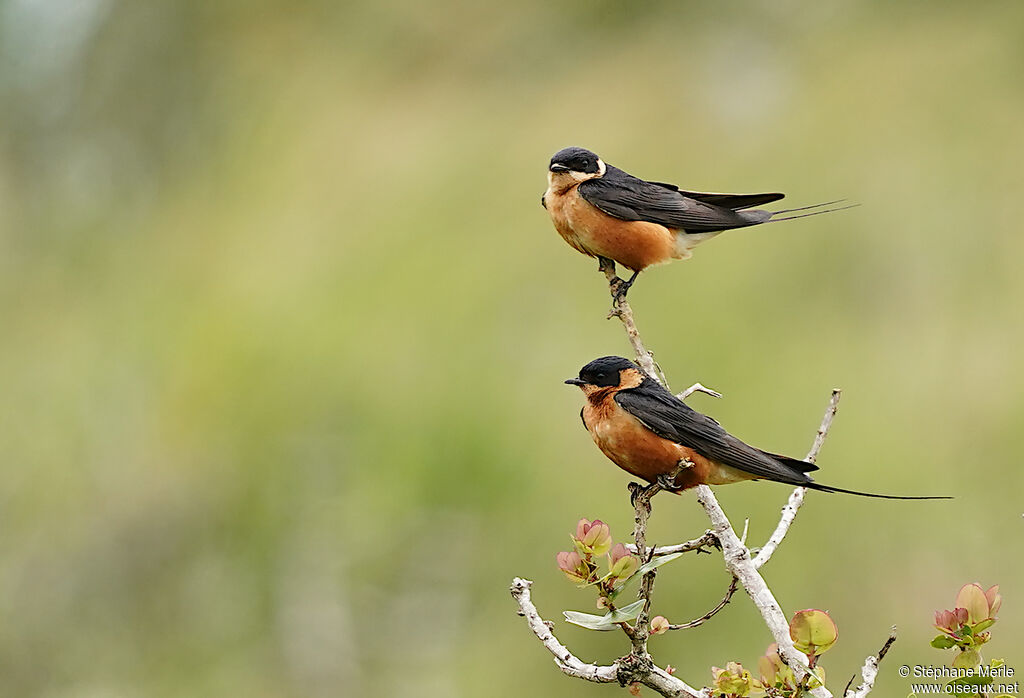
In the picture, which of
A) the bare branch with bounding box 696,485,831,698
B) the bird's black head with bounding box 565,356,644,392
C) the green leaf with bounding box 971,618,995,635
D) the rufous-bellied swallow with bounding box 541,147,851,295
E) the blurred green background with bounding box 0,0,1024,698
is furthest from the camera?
the blurred green background with bounding box 0,0,1024,698

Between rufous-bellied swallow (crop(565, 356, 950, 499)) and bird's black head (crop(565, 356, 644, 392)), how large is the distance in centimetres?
2

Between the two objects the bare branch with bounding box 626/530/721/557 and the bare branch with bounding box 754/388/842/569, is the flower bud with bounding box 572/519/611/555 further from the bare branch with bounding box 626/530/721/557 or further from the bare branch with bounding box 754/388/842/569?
the bare branch with bounding box 754/388/842/569

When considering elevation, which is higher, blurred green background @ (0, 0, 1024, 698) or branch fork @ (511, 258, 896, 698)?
blurred green background @ (0, 0, 1024, 698)

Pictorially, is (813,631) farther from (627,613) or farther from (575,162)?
(575,162)

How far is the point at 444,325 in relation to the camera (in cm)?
880

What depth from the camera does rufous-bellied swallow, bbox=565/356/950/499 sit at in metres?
2.79

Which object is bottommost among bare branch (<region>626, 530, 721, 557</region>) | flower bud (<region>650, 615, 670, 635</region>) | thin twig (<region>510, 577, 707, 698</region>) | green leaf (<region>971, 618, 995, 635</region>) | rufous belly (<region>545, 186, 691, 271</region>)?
thin twig (<region>510, 577, 707, 698</region>)

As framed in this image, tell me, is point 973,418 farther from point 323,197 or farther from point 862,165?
point 323,197

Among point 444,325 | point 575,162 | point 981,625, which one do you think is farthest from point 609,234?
point 444,325

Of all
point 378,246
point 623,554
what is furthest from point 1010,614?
point 378,246

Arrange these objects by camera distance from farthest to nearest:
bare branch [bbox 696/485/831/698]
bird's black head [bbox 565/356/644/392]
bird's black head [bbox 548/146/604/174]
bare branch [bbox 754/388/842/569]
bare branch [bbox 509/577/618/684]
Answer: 1. bird's black head [bbox 548/146/604/174]
2. bird's black head [bbox 565/356/644/392]
3. bare branch [bbox 754/388/842/569]
4. bare branch [bbox 509/577/618/684]
5. bare branch [bbox 696/485/831/698]

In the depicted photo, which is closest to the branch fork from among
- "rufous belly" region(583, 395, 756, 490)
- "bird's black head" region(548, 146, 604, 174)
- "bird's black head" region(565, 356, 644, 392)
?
"rufous belly" region(583, 395, 756, 490)

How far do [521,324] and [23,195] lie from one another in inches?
246

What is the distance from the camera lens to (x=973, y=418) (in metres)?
6.74
